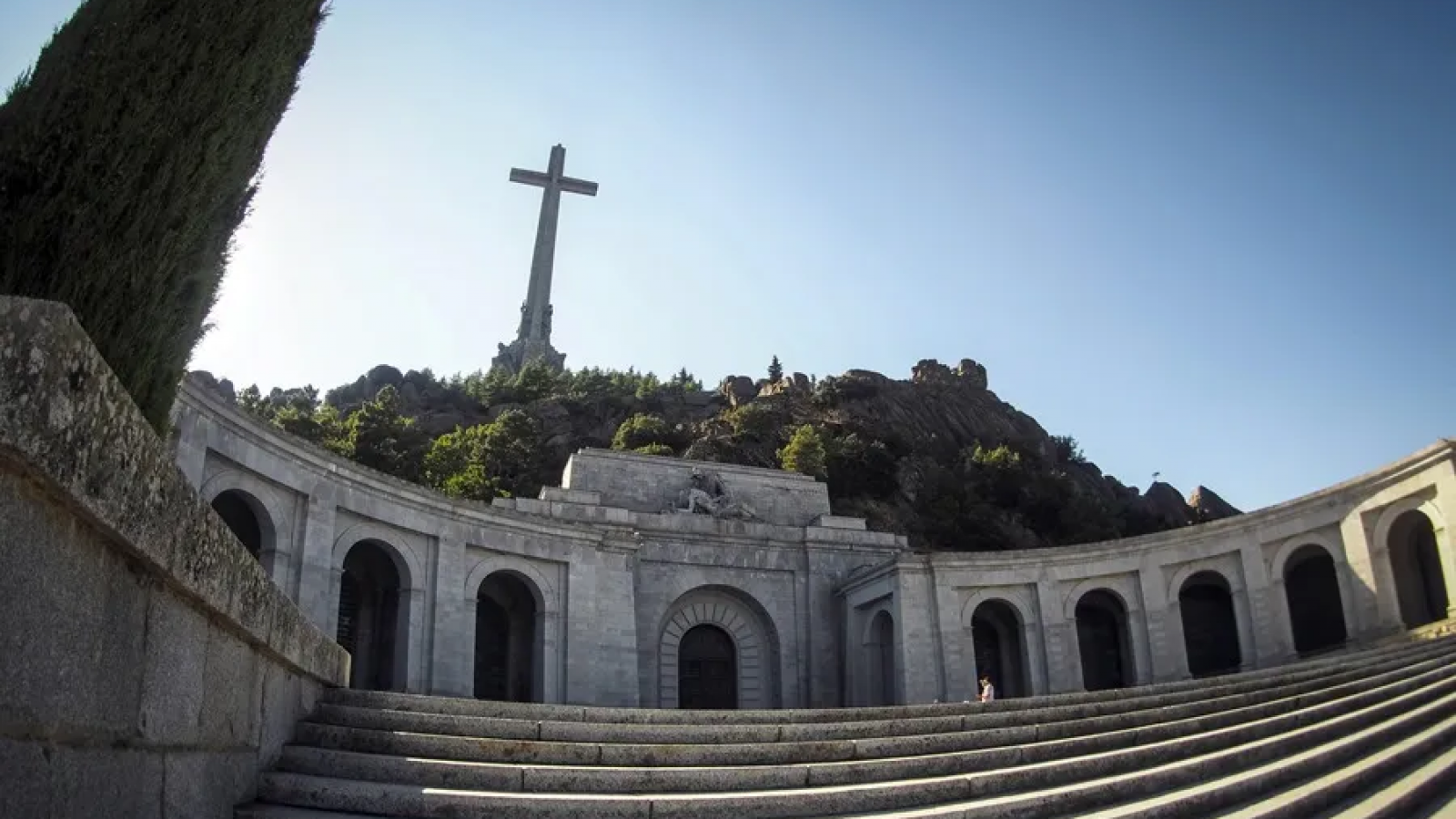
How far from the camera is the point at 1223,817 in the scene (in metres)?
7.30

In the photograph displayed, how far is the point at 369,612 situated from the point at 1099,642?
21.7 meters

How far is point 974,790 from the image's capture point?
7719 millimetres

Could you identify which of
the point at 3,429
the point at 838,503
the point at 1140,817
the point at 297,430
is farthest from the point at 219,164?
the point at 838,503

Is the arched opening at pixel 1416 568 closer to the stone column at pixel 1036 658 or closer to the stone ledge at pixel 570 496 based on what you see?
the stone column at pixel 1036 658

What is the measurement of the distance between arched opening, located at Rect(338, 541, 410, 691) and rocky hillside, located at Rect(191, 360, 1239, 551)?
20.7 meters

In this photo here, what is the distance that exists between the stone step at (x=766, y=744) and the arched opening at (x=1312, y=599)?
50.7 ft

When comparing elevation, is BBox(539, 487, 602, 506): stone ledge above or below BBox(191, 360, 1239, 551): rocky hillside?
below

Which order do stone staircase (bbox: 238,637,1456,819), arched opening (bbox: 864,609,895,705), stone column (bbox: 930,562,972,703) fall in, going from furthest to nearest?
arched opening (bbox: 864,609,895,705) → stone column (bbox: 930,562,972,703) → stone staircase (bbox: 238,637,1456,819)

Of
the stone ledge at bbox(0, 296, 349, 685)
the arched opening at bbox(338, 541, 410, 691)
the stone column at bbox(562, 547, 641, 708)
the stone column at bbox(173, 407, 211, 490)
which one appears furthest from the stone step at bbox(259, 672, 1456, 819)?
the arched opening at bbox(338, 541, 410, 691)

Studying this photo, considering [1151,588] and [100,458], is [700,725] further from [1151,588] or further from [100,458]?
[1151,588]

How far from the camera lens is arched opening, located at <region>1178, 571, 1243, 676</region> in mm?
28922

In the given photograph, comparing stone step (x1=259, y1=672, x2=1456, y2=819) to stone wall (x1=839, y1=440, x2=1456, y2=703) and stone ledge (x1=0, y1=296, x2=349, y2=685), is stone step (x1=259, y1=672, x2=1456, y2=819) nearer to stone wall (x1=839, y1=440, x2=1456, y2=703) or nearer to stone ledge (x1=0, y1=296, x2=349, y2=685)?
stone ledge (x1=0, y1=296, x2=349, y2=685)

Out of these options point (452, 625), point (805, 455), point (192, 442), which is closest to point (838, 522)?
point (452, 625)

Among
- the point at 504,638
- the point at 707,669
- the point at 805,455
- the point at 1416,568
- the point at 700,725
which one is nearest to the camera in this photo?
the point at 700,725
